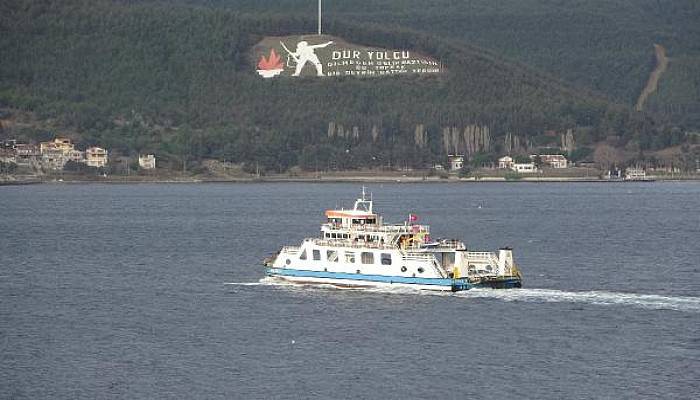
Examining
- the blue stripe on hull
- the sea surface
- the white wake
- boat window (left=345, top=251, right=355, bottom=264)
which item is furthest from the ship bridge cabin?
the sea surface

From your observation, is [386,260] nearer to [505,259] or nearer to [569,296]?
[505,259]

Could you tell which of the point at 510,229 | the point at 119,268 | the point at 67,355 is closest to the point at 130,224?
the point at 510,229

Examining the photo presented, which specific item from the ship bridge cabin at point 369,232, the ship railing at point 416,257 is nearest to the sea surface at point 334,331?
the ship railing at point 416,257

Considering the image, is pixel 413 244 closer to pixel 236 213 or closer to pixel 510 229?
pixel 510 229

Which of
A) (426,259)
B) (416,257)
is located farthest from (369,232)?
(426,259)

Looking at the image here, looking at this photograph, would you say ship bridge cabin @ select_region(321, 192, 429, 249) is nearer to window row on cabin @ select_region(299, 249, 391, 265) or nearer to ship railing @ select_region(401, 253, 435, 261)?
window row on cabin @ select_region(299, 249, 391, 265)

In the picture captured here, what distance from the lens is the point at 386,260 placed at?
9138cm

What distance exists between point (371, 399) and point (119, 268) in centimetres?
5160

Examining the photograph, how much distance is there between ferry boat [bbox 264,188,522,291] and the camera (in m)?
90.4

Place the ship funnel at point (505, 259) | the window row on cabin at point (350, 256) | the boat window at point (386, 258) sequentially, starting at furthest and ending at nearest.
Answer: the ship funnel at point (505, 259) → the window row on cabin at point (350, 256) → the boat window at point (386, 258)

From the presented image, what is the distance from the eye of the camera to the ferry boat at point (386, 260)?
90.4 m

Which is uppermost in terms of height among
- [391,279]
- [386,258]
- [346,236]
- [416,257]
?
[346,236]

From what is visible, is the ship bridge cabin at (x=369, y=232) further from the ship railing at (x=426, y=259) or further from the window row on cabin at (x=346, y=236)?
the ship railing at (x=426, y=259)

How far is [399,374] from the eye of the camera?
232ft
